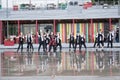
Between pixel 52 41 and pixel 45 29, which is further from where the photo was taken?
pixel 45 29

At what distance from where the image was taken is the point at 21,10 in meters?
55.1

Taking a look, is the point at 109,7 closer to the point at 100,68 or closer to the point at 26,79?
the point at 100,68

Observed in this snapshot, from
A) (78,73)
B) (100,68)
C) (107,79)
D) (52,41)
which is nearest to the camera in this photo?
(107,79)

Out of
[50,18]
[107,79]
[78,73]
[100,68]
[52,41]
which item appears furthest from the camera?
[50,18]

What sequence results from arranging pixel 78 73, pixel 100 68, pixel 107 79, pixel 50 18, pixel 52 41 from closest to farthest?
pixel 107 79 < pixel 78 73 < pixel 100 68 < pixel 52 41 < pixel 50 18

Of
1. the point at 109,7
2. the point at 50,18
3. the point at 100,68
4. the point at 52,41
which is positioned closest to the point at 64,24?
the point at 50,18

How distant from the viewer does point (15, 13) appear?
54.2 metres

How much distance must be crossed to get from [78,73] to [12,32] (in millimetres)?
37239

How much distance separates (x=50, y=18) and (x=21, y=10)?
179 inches

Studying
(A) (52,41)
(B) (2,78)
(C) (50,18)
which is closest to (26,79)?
→ (B) (2,78)

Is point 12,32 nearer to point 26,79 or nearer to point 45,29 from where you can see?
point 45,29

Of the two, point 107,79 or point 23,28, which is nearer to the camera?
point 107,79

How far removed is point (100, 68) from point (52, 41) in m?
16.1

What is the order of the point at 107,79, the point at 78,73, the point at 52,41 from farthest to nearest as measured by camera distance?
the point at 52,41, the point at 78,73, the point at 107,79
